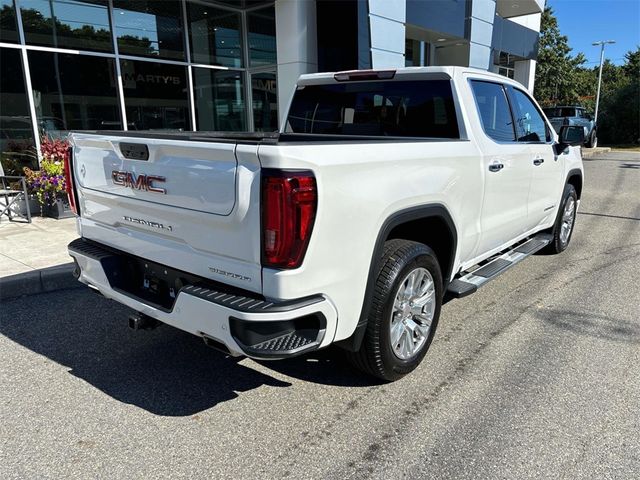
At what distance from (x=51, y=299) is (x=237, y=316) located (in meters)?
3.31

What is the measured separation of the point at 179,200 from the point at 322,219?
815 mm

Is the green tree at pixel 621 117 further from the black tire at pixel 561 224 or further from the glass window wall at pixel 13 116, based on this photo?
the glass window wall at pixel 13 116

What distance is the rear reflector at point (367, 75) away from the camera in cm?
410

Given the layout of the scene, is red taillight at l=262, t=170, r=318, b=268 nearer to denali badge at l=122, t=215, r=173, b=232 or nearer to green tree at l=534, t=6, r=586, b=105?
denali badge at l=122, t=215, r=173, b=232

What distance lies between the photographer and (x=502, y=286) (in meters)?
5.21

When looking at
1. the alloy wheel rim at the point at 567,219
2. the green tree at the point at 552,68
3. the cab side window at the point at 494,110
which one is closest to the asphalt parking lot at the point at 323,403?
the cab side window at the point at 494,110

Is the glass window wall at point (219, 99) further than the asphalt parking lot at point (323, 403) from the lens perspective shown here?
Yes

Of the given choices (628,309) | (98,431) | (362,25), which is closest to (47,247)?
(98,431)

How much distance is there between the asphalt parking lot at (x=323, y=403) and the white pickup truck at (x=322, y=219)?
414 millimetres

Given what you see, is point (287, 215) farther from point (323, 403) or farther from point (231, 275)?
point (323, 403)

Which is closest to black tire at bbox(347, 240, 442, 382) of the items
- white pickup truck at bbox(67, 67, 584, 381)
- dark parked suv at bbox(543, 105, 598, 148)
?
white pickup truck at bbox(67, 67, 584, 381)

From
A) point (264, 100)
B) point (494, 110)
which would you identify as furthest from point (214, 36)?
point (494, 110)

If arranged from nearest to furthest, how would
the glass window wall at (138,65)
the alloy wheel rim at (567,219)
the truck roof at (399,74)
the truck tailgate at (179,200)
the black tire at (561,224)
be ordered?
the truck tailgate at (179,200)
the truck roof at (399,74)
the black tire at (561,224)
the alloy wheel rim at (567,219)
the glass window wall at (138,65)

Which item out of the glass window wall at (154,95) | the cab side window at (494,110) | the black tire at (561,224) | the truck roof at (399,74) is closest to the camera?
the truck roof at (399,74)
